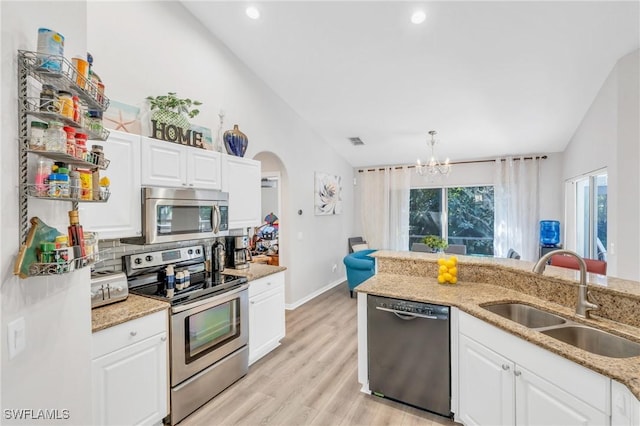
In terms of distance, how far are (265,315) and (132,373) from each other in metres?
1.32

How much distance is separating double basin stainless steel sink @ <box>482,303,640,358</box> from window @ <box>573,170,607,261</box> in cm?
234

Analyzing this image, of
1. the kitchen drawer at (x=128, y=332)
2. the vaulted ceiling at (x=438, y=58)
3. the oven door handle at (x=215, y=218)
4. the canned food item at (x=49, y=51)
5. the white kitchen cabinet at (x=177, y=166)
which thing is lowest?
the kitchen drawer at (x=128, y=332)

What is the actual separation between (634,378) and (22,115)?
2.35 meters

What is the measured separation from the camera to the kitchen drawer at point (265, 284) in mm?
2838

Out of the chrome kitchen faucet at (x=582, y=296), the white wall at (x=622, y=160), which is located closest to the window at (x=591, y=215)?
the white wall at (x=622, y=160)

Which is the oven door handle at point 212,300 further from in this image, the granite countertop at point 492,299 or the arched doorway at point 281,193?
the arched doorway at point 281,193

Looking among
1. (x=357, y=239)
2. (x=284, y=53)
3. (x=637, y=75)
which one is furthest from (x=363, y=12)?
(x=357, y=239)

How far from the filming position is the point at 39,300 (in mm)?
1073

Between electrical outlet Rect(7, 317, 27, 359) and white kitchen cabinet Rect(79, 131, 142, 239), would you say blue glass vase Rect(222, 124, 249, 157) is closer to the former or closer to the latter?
white kitchen cabinet Rect(79, 131, 142, 239)

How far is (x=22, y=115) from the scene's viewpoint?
40.0 inches

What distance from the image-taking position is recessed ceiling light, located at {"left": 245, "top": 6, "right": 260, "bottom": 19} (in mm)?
2851

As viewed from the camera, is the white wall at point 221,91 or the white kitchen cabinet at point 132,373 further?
the white wall at point 221,91

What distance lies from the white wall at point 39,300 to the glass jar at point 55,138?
0.08 m

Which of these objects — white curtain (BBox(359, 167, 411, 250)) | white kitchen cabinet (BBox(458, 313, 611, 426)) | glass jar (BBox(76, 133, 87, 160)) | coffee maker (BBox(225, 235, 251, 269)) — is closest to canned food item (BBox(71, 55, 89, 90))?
glass jar (BBox(76, 133, 87, 160))
